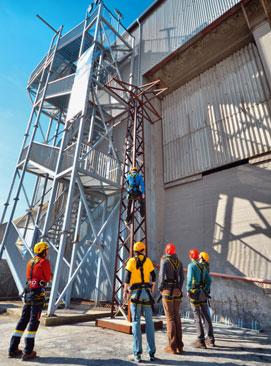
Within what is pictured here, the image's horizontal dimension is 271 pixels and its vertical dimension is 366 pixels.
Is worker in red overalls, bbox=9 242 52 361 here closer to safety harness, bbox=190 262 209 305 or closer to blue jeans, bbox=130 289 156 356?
blue jeans, bbox=130 289 156 356

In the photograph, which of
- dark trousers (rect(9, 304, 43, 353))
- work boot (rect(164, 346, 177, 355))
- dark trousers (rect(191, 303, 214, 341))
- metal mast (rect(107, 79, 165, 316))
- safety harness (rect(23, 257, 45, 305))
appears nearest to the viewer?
dark trousers (rect(9, 304, 43, 353))

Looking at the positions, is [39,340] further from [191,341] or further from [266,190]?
[266,190]

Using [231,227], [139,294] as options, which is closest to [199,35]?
[231,227]

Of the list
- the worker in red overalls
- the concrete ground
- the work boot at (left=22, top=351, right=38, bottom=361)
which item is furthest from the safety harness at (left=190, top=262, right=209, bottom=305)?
the work boot at (left=22, top=351, right=38, bottom=361)

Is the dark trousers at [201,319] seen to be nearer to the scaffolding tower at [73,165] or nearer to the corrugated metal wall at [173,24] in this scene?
the scaffolding tower at [73,165]

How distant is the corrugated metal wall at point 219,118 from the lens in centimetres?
1080

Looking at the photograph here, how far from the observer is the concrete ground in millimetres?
4285

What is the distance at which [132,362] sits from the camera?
4.24m

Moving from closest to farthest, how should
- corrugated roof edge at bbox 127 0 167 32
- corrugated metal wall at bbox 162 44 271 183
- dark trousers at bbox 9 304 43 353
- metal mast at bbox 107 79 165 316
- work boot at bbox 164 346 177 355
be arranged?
1. dark trousers at bbox 9 304 43 353
2. work boot at bbox 164 346 177 355
3. metal mast at bbox 107 79 165 316
4. corrugated metal wall at bbox 162 44 271 183
5. corrugated roof edge at bbox 127 0 167 32

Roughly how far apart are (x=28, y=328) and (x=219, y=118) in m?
11.8

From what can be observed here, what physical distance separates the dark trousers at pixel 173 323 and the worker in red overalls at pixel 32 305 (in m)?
2.61

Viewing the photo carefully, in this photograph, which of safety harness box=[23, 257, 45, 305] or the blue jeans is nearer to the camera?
the blue jeans

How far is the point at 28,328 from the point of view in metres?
4.43

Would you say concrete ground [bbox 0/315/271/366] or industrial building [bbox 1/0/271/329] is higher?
industrial building [bbox 1/0/271/329]
